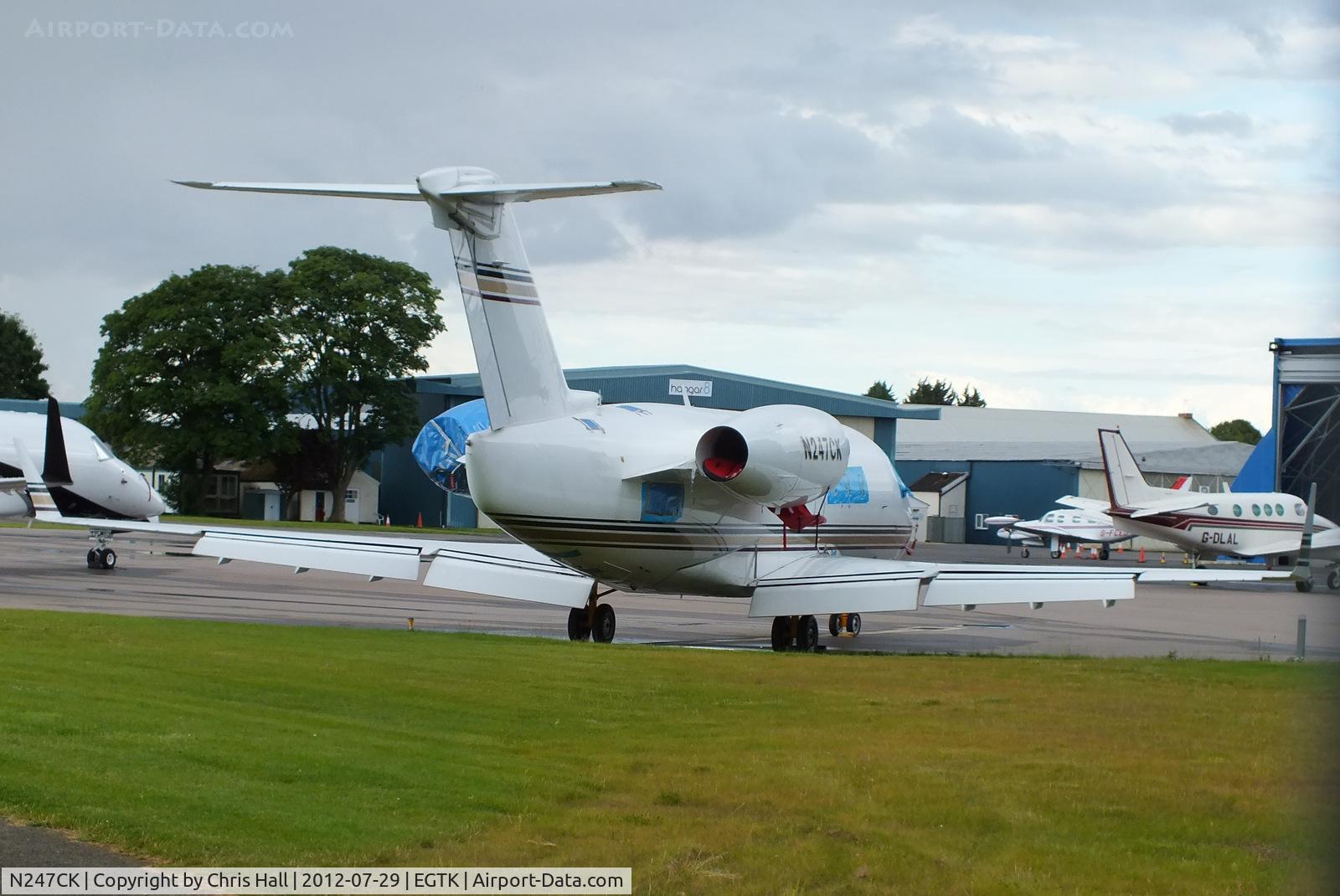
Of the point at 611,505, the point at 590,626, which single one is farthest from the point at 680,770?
the point at 590,626

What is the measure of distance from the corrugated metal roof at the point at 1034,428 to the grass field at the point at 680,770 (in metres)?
80.8

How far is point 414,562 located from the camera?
19.7 meters

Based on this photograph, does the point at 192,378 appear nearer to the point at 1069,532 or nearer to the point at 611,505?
the point at 1069,532

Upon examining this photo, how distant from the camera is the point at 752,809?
8828mm

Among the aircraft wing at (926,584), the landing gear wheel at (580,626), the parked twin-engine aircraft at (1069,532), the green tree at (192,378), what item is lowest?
the landing gear wheel at (580,626)

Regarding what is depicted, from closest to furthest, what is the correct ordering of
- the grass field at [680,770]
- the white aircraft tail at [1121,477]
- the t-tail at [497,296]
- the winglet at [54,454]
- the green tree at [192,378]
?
the grass field at [680,770]
the t-tail at [497,296]
the winglet at [54,454]
the white aircraft tail at [1121,477]
the green tree at [192,378]

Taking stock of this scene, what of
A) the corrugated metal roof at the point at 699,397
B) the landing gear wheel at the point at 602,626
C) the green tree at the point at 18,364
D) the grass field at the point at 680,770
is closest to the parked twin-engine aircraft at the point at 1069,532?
the corrugated metal roof at the point at 699,397

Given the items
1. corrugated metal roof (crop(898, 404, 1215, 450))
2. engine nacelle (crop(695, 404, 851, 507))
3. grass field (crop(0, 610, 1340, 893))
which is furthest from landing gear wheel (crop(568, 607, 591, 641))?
corrugated metal roof (crop(898, 404, 1215, 450))

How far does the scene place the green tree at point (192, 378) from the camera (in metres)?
71.9

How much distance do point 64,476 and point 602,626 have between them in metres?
20.4

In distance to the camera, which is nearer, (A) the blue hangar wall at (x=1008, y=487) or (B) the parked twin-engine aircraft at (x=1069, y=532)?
(B) the parked twin-engine aircraft at (x=1069, y=532)

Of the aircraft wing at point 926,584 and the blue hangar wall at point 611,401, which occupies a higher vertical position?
the blue hangar wall at point 611,401

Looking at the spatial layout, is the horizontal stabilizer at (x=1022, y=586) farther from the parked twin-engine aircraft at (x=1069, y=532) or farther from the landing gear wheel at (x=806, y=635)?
the parked twin-engine aircraft at (x=1069, y=532)

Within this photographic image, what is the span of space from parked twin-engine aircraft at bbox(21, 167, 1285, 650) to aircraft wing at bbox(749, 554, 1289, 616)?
1.3 inches
